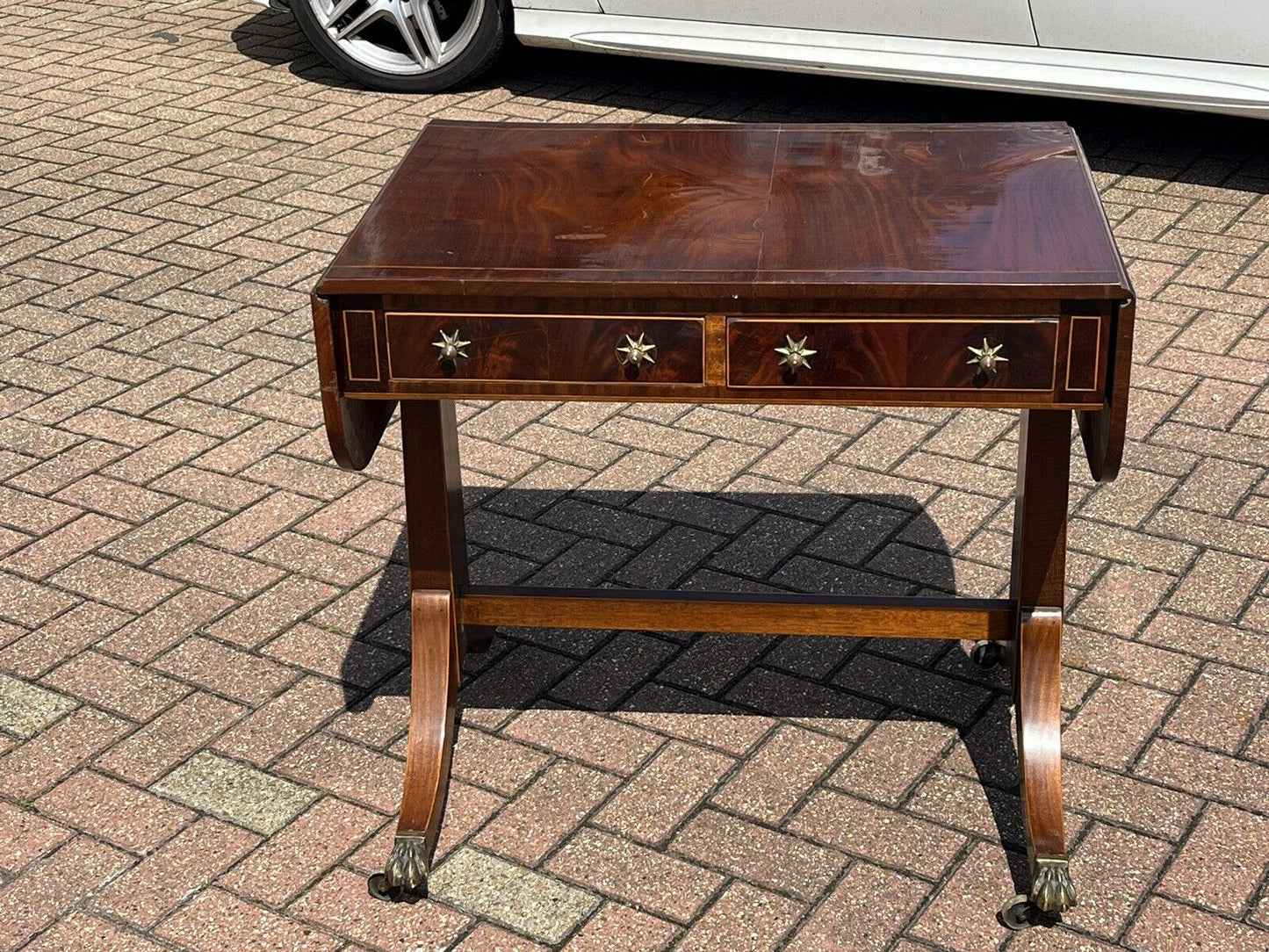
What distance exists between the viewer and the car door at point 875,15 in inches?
222

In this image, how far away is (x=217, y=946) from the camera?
282cm

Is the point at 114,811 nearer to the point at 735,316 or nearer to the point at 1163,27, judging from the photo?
the point at 735,316

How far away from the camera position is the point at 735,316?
2.59 metres

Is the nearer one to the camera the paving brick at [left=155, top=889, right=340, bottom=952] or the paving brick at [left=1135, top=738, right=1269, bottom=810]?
the paving brick at [left=155, top=889, right=340, bottom=952]

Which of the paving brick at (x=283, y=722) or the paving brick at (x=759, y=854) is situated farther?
the paving brick at (x=283, y=722)

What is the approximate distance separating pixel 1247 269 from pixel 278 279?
3.02 metres

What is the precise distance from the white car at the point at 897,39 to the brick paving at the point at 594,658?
0.44 metres

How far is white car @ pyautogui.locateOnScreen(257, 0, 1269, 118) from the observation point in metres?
5.39

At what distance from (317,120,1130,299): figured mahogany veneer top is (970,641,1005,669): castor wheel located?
3.33ft

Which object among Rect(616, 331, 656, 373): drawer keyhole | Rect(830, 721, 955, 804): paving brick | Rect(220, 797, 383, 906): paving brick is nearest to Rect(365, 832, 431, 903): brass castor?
Rect(220, 797, 383, 906): paving brick

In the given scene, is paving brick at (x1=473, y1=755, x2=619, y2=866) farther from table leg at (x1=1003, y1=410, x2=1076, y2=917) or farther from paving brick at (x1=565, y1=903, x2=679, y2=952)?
table leg at (x1=1003, y1=410, x2=1076, y2=917)

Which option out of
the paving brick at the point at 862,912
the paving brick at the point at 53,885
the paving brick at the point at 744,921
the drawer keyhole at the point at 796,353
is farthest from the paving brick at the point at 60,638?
the drawer keyhole at the point at 796,353

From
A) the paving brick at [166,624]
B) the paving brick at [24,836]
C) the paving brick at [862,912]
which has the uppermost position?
the paving brick at [166,624]

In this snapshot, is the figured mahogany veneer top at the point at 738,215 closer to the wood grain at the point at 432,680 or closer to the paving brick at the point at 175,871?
the wood grain at the point at 432,680
